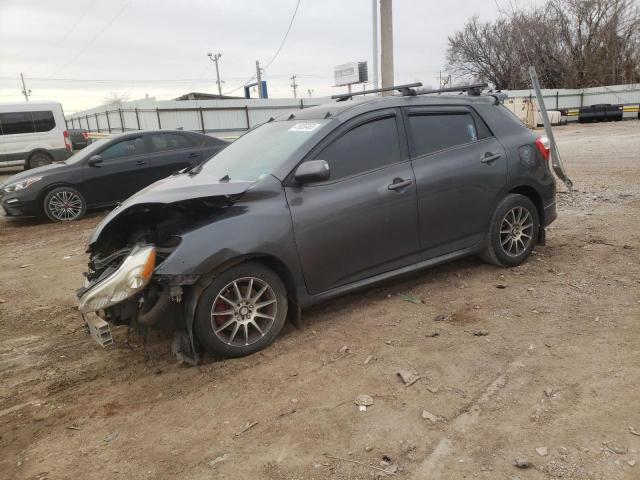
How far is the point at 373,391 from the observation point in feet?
9.75

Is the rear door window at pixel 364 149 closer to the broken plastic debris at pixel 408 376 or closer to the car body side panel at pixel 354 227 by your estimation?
the car body side panel at pixel 354 227

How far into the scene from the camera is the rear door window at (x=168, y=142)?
927 cm

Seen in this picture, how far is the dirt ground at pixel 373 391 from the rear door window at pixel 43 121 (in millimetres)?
14712

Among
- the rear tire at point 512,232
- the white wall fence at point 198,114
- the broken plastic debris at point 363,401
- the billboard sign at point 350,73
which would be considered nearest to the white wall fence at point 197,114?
the white wall fence at point 198,114

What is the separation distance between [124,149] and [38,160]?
1034 centimetres

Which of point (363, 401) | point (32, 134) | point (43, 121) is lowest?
point (363, 401)

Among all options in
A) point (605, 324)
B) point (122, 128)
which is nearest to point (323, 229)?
point (605, 324)

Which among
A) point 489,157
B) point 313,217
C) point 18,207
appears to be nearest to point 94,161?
point 18,207

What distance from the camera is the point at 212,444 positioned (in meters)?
2.61

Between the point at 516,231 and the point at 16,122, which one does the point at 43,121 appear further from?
the point at 516,231

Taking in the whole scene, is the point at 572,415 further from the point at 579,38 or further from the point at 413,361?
the point at 579,38

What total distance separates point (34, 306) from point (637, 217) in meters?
7.29

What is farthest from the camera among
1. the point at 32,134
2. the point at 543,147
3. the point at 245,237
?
the point at 32,134

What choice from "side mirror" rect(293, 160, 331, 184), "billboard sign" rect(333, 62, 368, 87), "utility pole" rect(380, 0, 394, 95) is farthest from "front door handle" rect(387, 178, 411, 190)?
"billboard sign" rect(333, 62, 368, 87)
